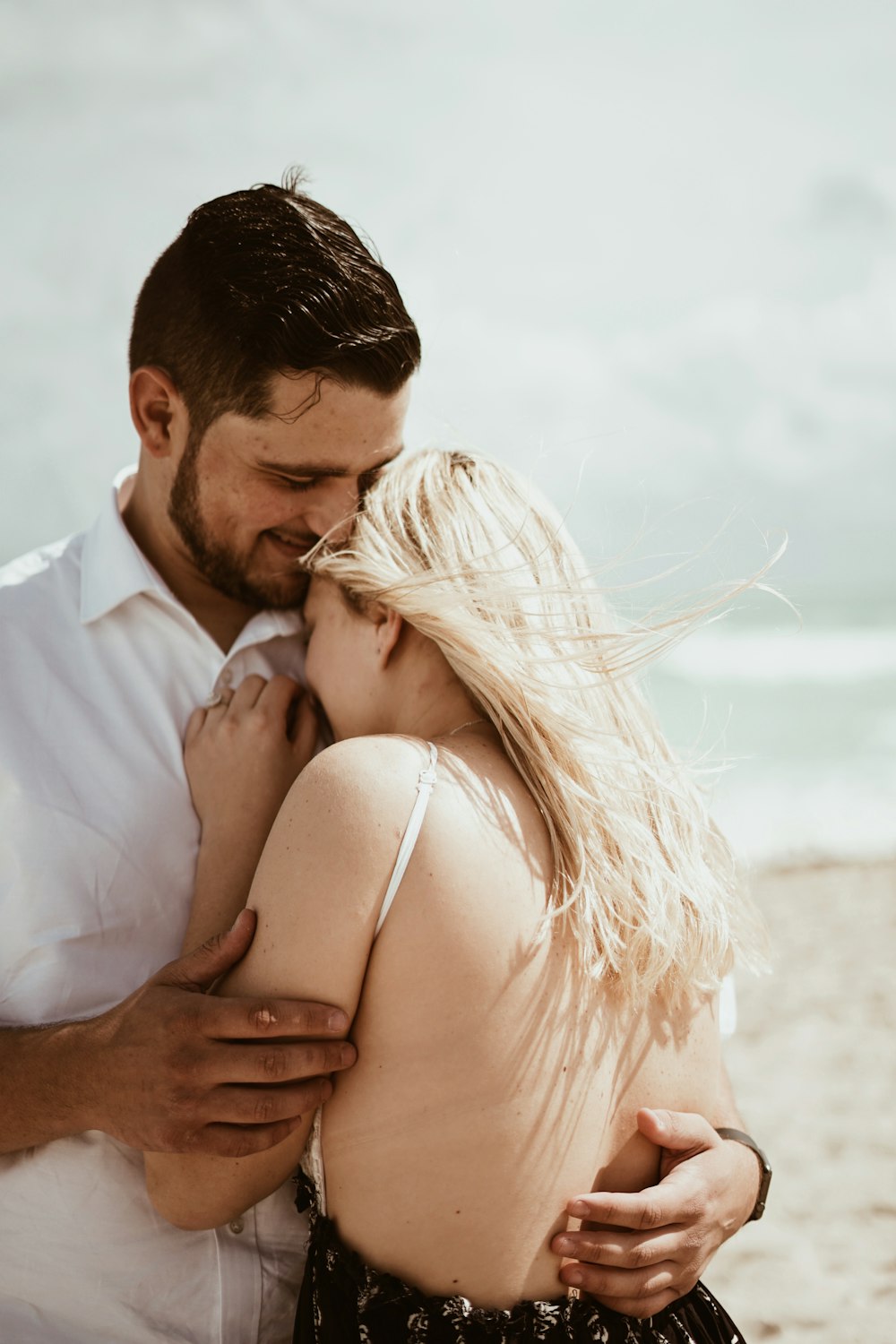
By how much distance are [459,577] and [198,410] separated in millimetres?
927

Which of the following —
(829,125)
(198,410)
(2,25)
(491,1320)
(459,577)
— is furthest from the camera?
(829,125)

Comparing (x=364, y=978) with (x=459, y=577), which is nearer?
(x=364, y=978)

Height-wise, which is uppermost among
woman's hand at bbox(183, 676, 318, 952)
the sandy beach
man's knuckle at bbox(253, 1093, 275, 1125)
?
woman's hand at bbox(183, 676, 318, 952)

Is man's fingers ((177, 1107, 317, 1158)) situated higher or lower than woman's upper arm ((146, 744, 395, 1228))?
lower

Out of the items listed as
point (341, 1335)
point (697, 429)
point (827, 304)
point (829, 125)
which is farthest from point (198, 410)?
point (827, 304)

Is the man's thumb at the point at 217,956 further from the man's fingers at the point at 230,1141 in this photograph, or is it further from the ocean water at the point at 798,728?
the ocean water at the point at 798,728

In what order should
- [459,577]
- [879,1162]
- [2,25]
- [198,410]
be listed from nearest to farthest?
1. [459,577]
2. [198,410]
3. [879,1162]
4. [2,25]

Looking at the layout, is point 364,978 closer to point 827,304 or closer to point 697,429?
point 697,429

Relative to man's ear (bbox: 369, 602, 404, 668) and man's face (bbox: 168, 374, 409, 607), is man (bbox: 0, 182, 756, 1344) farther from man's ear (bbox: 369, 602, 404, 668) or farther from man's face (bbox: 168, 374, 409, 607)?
man's ear (bbox: 369, 602, 404, 668)

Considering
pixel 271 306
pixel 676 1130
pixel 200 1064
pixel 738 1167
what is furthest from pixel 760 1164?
pixel 271 306

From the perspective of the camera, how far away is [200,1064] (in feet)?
5.61

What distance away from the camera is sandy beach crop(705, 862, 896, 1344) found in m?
4.21

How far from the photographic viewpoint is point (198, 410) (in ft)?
8.38

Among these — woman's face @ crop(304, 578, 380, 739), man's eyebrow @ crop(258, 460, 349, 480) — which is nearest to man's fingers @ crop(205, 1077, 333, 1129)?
woman's face @ crop(304, 578, 380, 739)
